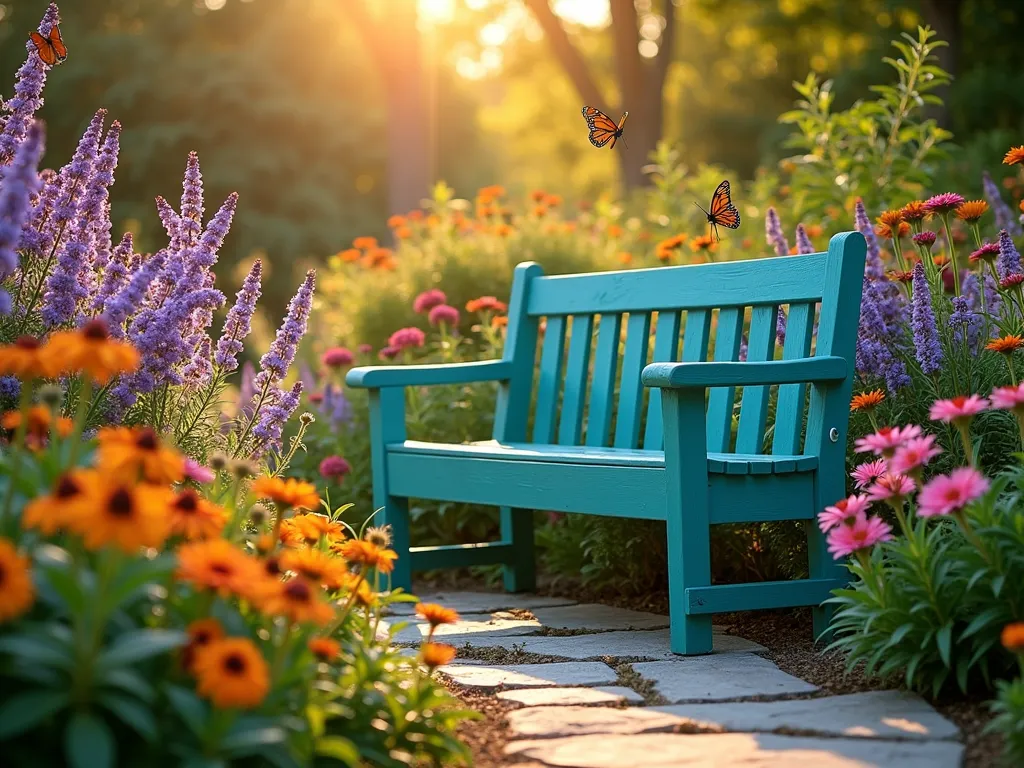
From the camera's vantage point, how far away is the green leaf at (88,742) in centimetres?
164

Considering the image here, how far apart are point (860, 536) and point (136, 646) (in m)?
1.59

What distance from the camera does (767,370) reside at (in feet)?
11.1

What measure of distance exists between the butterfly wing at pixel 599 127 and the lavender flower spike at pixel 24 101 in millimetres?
1601

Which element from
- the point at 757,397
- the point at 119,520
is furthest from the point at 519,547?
the point at 119,520

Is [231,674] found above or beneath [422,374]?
beneath

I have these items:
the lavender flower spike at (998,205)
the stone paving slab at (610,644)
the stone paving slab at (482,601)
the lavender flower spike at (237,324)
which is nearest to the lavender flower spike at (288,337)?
the lavender flower spike at (237,324)

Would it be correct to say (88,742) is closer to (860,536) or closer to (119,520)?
(119,520)

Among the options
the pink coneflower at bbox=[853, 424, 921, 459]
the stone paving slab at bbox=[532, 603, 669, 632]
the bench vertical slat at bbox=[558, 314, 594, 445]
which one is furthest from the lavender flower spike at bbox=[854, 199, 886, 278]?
the pink coneflower at bbox=[853, 424, 921, 459]

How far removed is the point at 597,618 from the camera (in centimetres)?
409

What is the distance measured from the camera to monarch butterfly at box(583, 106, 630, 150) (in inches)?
153

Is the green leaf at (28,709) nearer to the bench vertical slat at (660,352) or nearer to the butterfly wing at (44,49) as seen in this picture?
the butterfly wing at (44,49)

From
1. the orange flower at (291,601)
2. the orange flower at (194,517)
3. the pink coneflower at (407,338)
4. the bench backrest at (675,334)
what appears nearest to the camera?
the orange flower at (291,601)

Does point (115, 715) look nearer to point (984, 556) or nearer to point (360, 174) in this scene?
point (984, 556)

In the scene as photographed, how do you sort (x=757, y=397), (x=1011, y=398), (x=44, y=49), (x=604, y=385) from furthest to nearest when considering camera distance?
(x=604, y=385) → (x=757, y=397) → (x=44, y=49) → (x=1011, y=398)
